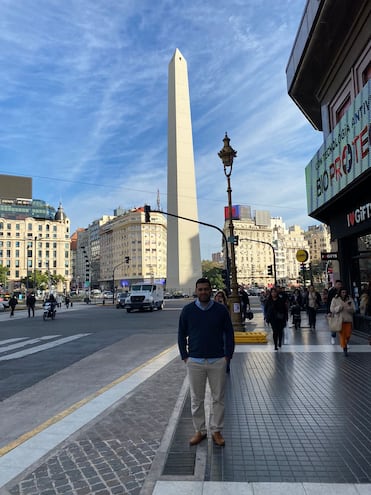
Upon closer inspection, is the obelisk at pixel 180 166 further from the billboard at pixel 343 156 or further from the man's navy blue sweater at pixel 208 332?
the man's navy blue sweater at pixel 208 332

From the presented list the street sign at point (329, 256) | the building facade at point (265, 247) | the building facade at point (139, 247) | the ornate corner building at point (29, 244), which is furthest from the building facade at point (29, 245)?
the street sign at point (329, 256)

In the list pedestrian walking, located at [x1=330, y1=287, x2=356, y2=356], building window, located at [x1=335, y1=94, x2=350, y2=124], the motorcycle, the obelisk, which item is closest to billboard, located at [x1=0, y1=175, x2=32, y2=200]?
the obelisk

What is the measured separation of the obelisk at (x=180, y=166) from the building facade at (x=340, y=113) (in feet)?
135

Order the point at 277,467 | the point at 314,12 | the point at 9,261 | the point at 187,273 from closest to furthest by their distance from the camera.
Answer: the point at 277,467 → the point at 314,12 → the point at 187,273 → the point at 9,261

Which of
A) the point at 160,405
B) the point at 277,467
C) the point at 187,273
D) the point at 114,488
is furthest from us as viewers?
the point at 187,273

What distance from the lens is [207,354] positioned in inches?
161

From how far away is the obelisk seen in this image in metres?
57.0

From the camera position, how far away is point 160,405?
559cm

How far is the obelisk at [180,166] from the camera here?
57.0 metres

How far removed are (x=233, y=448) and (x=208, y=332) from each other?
1.24 m

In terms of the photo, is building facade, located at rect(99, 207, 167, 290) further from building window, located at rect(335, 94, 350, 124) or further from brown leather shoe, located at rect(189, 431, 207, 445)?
brown leather shoe, located at rect(189, 431, 207, 445)

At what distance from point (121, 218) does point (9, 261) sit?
38.2 m

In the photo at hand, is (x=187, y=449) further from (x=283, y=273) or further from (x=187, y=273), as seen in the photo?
(x=283, y=273)

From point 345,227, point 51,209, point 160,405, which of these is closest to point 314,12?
point 345,227
